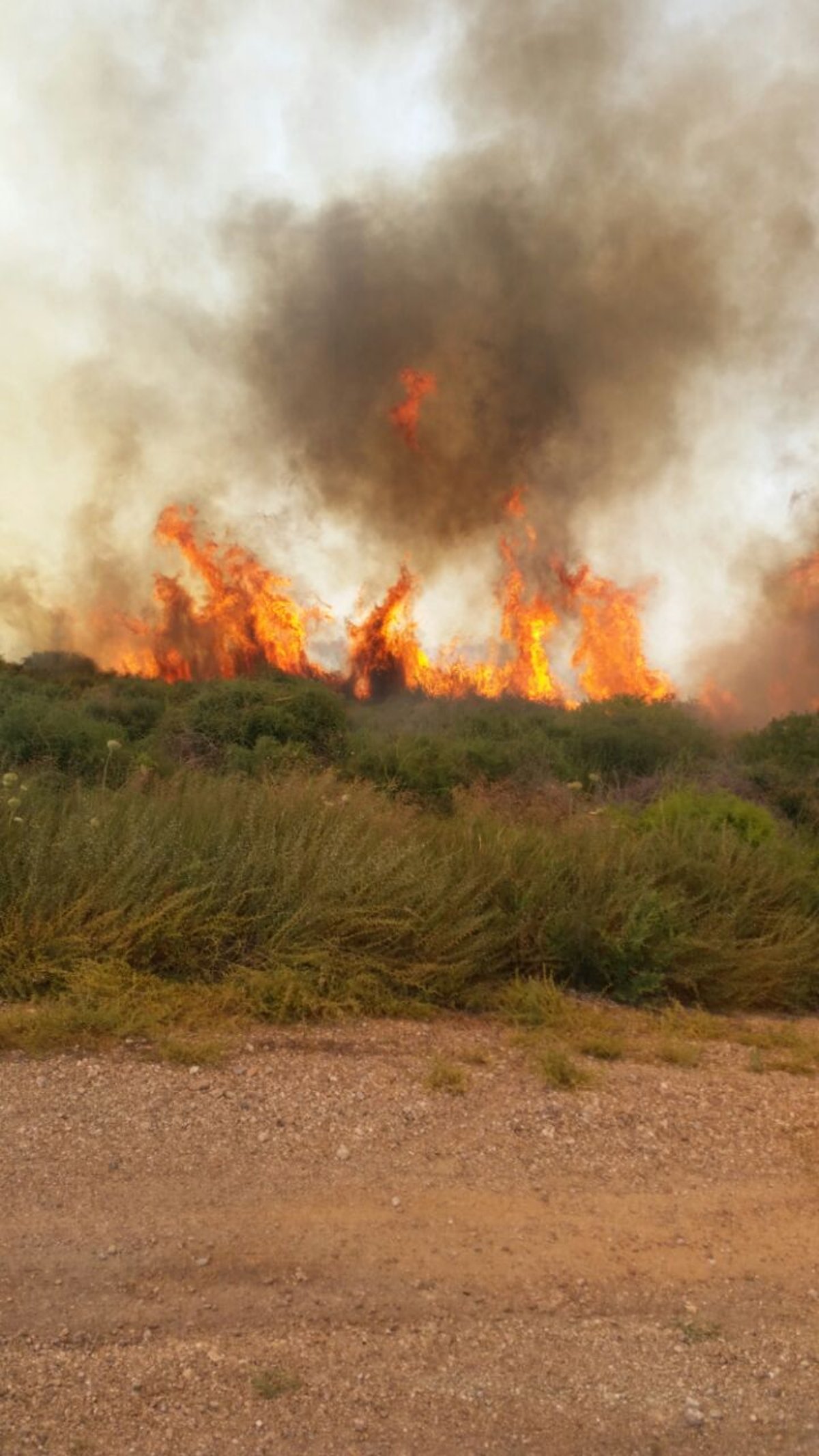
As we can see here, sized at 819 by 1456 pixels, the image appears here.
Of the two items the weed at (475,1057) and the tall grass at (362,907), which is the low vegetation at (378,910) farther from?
the weed at (475,1057)

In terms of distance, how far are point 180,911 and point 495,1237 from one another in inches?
134

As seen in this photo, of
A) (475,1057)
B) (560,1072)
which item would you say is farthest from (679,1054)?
(475,1057)

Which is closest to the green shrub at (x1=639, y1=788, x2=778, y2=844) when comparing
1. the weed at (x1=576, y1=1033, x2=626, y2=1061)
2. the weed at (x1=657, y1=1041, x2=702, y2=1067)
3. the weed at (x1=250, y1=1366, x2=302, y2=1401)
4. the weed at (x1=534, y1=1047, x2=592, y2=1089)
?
the weed at (x1=657, y1=1041, x2=702, y2=1067)

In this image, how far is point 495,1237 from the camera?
388 cm

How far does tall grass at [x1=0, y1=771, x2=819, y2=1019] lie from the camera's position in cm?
644

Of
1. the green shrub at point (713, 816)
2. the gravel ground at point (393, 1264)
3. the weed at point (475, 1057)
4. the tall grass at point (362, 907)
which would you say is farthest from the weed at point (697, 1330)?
the green shrub at point (713, 816)

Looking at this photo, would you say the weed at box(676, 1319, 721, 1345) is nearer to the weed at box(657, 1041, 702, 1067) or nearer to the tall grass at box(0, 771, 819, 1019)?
the weed at box(657, 1041, 702, 1067)

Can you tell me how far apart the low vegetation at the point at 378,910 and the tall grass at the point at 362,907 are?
18mm

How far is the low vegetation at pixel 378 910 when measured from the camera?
6.12m

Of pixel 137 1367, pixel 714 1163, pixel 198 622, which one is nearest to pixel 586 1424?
pixel 137 1367

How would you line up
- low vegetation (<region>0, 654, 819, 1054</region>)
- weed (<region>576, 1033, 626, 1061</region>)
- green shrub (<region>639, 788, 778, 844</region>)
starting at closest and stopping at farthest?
weed (<region>576, 1033, 626, 1061</region>) < low vegetation (<region>0, 654, 819, 1054</region>) < green shrub (<region>639, 788, 778, 844</region>)

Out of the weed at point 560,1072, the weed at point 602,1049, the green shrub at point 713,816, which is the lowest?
the weed at point 560,1072

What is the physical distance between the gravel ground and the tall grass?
3.80ft

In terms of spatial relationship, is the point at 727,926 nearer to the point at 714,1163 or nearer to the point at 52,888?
the point at 714,1163
